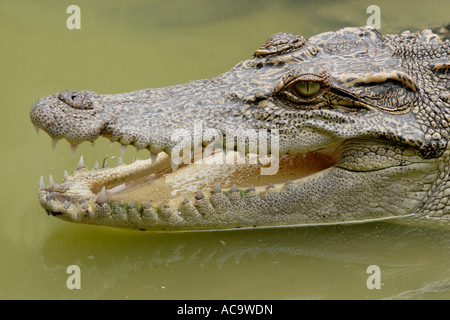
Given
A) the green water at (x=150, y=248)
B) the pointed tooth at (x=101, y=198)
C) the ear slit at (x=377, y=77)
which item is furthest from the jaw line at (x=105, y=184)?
the ear slit at (x=377, y=77)

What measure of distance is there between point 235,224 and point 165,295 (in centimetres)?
77

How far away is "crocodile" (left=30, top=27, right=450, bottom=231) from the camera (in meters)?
4.37

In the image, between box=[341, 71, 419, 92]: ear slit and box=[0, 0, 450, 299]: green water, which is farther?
box=[341, 71, 419, 92]: ear slit

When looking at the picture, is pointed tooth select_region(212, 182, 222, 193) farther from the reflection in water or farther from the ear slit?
the ear slit

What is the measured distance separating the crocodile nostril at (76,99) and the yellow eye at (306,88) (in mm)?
1388

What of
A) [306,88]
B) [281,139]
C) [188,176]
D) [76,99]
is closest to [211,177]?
[188,176]

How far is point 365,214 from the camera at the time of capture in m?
4.78

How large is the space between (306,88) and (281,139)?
39cm

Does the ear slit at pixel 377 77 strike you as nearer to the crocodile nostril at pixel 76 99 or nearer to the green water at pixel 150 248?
the green water at pixel 150 248

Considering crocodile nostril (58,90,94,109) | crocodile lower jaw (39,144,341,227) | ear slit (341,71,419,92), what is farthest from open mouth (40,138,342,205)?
crocodile nostril (58,90,94,109)

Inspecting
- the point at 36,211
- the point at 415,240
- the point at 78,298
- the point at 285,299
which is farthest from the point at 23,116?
the point at 415,240

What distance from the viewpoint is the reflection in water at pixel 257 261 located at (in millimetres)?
4270

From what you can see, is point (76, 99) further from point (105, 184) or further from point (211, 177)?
point (211, 177)

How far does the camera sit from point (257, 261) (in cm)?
456
